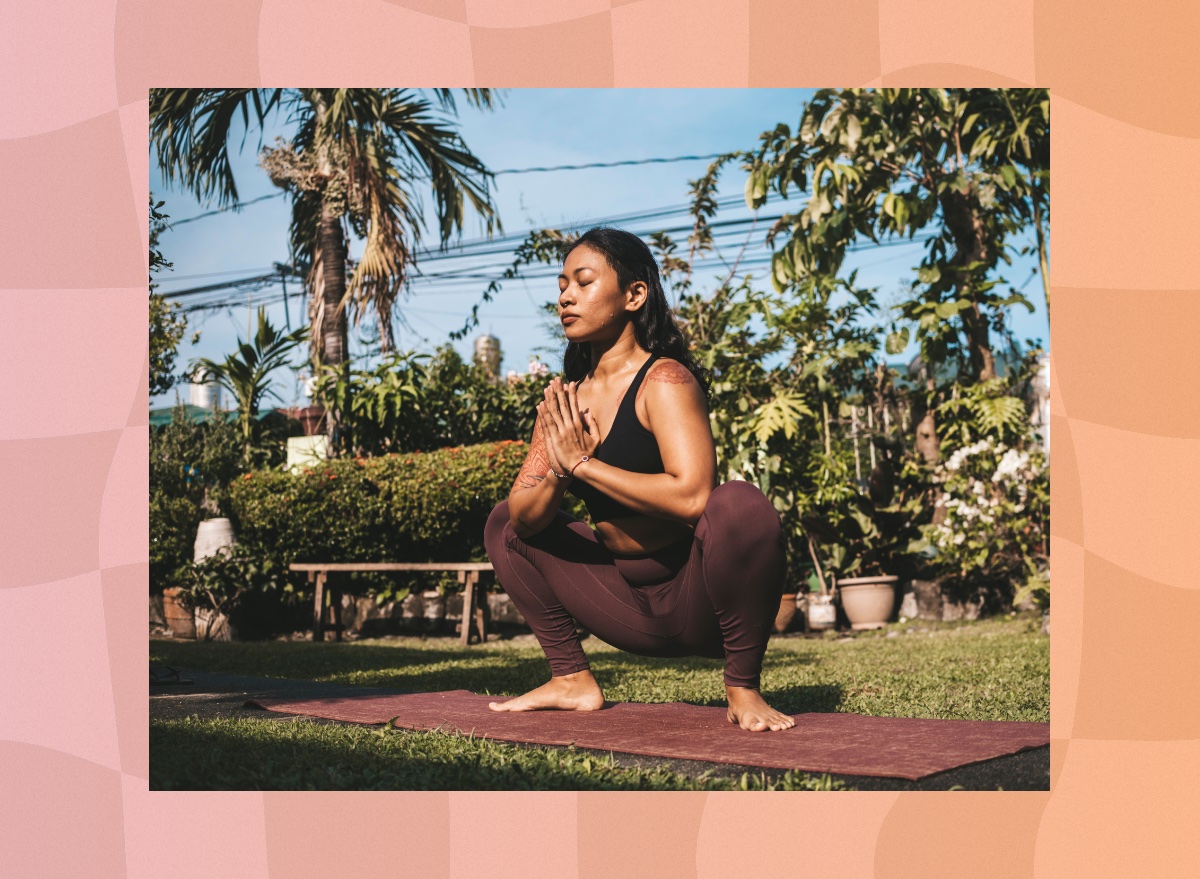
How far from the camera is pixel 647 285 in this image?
3.12m

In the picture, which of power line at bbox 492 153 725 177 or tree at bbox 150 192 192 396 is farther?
power line at bbox 492 153 725 177

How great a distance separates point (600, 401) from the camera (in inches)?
122

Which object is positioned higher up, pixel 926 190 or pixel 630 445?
pixel 926 190

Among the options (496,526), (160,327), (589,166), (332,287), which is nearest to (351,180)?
(332,287)

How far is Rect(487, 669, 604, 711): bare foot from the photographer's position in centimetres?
330

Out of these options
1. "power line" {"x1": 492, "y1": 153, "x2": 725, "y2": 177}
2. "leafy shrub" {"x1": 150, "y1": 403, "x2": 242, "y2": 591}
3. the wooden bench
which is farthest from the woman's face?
"power line" {"x1": 492, "y1": 153, "x2": 725, "y2": 177}

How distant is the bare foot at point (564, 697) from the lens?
130 inches

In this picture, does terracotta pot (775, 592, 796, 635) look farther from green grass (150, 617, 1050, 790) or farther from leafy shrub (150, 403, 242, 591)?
leafy shrub (150, 403, 242, 591)

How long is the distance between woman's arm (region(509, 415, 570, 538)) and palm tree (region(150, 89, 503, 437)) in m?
8.25

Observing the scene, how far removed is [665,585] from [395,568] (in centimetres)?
620

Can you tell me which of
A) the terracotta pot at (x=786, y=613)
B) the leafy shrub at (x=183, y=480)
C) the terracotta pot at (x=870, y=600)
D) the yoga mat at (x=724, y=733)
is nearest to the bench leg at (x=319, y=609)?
the leafy shrub at (x=183, y=480)

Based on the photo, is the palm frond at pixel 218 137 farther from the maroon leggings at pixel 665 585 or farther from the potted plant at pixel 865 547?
the maroon leggings at pixel 665 585

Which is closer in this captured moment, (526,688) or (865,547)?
(526,688)

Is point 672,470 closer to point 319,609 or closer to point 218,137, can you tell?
point 319,609
